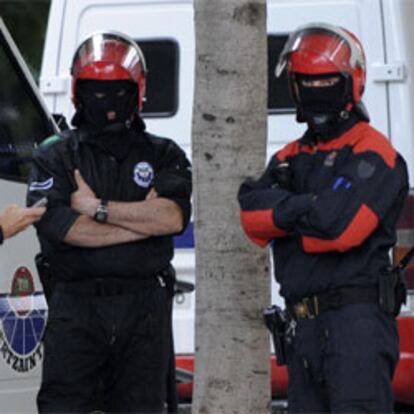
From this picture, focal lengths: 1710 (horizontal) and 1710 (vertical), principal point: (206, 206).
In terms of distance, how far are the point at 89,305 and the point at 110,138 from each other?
24.9 inches

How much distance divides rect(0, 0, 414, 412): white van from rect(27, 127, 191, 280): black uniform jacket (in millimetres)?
2502

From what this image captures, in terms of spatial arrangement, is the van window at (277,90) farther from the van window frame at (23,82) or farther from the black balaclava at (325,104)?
the black balaclava at (325,104)

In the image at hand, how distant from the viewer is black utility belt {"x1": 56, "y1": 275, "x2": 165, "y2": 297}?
6.18 m

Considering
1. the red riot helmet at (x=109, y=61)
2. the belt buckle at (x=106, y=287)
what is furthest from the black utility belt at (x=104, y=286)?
the red riot helmet at (x=109, y=61)

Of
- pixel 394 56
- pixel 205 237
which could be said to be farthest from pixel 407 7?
pixel 205 237

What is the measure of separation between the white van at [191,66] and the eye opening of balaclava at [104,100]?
2.54 metres

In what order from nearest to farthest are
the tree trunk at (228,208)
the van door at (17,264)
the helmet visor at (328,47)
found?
the helmet visor at (328,47) < the van door at (17,264) < the tree trunk at (228,208)

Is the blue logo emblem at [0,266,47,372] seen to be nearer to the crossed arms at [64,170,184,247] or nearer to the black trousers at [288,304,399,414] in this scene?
the crossed arms at [64,170,184,247]

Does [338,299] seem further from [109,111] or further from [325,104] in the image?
[109,111]

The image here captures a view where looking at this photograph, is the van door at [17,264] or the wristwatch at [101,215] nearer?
the wristwatch at [101,215]

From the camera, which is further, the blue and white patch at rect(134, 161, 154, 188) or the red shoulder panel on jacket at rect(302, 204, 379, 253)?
the blue and white patch at rect(134, 161, 154, 188)

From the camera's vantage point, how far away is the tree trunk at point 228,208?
→ 6613mm

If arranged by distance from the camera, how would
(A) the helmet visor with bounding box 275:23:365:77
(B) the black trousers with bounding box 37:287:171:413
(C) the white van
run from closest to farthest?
(A) the helmet visor with bounding box 275:23:365:77 < (B) the black trousers with bounding box 37:287:171:413 < (C) the white van

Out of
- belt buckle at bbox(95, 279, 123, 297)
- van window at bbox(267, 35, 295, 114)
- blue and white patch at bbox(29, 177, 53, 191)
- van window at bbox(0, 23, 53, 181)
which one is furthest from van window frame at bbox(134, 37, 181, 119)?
belt buckle at bbox(95, 279, 123, 297)
